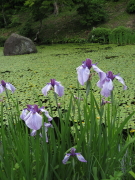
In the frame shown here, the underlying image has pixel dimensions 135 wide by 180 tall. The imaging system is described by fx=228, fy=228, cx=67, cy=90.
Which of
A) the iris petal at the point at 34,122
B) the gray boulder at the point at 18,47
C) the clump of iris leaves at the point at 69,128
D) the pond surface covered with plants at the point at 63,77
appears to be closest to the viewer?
the iris petal at the point at 34,122

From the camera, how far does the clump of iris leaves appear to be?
86 cm

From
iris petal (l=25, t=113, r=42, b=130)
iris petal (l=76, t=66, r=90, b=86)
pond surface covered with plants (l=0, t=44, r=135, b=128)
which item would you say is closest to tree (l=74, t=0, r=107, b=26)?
pond surface covered with plants (l=0, t=44, r=135, b=128)

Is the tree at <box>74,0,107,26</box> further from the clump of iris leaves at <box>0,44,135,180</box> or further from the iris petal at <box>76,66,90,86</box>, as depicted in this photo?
the iris petal at <box>76,66,90,86</box>

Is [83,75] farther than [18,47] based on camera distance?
No

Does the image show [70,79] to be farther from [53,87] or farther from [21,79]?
[53,87]

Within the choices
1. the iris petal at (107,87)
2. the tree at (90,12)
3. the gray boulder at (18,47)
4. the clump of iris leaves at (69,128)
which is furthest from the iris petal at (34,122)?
the tree at (90,12)

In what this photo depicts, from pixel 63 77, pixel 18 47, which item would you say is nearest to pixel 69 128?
pixel 63 77

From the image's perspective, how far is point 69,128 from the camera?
1065mm

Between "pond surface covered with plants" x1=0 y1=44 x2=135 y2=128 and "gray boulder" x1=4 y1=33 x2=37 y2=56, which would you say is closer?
"pond surface covered with plants" x1=0 y1=44 x2=135 y2=128

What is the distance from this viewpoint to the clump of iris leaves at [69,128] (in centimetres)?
86

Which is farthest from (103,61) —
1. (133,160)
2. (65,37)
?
(65,37)

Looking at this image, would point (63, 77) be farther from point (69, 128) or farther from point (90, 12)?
point (90, 12)

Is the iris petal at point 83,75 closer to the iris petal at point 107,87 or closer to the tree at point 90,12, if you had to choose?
the iris petal at point 107,87

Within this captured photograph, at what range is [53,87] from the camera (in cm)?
86
